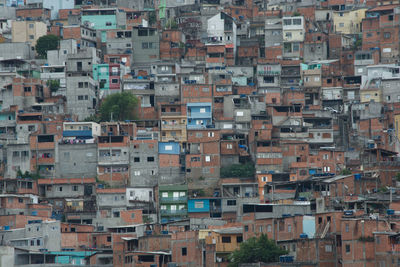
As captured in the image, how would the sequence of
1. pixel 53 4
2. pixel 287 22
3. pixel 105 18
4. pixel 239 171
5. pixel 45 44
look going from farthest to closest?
pixel 53 4
pixel 105 18
pixel 45 44
pixel 287 22
pixel 239 171

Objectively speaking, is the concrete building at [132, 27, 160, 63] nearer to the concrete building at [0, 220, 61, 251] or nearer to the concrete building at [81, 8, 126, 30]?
the concrete building at [81, 8, 126, 30]

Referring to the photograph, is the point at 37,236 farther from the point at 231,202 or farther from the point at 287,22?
the point at 287,22

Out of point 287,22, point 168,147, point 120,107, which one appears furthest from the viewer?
point 287,22

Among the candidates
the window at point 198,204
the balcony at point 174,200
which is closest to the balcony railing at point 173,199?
the balcony at point 174,200

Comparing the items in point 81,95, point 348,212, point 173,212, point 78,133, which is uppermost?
point 81,95

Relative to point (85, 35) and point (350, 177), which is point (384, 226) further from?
point (85, 35)

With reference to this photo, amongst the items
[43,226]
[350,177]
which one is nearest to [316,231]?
[350,177]

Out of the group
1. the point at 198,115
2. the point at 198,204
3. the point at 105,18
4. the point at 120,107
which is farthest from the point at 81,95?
the point at 198,204
